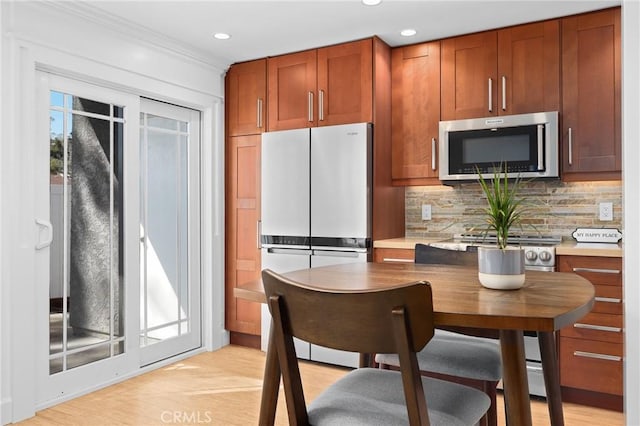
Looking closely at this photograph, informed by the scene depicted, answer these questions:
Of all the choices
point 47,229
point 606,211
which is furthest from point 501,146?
point 47,229

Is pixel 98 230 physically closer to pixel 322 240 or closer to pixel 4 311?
pixel 4 311

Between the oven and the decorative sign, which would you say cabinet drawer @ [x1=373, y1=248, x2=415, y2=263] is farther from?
the decorative sign

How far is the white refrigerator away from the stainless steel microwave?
56cm

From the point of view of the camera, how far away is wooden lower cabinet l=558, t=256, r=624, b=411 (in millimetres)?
2697

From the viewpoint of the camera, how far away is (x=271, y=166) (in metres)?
3.76

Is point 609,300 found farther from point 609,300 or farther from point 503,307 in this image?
point 503,307

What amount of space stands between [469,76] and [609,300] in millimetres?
1675

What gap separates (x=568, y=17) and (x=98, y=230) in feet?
10.8

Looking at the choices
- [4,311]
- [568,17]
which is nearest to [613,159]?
[568,17]

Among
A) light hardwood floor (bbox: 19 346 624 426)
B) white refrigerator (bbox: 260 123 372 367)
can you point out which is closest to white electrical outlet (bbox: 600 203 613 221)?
light hardwood floor (bbox: 19 346 624 426)

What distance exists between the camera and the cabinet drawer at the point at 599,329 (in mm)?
2695

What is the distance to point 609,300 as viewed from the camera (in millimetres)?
2709

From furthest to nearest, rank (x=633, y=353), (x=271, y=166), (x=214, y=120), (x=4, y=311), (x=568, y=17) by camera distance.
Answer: (x=214, y=120)
(x=271, y=166)
(x=568, y=17)
(x=4, y=311)
(x=633, y=353)

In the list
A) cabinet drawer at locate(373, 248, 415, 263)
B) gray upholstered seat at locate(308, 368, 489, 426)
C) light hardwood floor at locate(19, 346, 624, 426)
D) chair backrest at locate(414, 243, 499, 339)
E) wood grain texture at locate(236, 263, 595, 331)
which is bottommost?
light hardwood floor at locate(19, 346, 624, 426)
